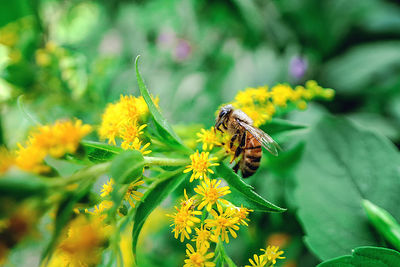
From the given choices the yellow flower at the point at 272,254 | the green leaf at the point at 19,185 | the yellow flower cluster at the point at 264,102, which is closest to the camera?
the green leaf at the point at 19,185

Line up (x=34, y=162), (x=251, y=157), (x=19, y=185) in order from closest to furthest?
1. (x=19, y=185)
2. (x=34, y=162)
3. (x=251, y=157)

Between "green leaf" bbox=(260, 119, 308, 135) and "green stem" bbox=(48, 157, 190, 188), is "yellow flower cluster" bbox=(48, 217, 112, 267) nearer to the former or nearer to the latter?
"green stem" bbox=(48, 157, 190, 188)

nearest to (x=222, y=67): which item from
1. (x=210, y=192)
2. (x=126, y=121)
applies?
(x=126, y=121)

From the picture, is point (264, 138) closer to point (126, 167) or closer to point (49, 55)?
point (126, 167)

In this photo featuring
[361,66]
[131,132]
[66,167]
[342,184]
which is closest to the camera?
[131,132]

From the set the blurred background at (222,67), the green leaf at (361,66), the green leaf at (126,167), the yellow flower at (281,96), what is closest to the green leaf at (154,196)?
the green leaf at (126,167)

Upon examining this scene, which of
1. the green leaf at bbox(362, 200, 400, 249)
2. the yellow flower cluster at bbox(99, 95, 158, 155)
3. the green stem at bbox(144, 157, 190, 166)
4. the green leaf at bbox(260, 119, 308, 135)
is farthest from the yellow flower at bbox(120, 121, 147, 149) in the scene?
the green leaf at bbox(362, 200, 400, 249)

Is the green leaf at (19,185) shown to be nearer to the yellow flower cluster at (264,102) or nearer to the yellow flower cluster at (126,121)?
the yellow flower cluster at (126,121)
